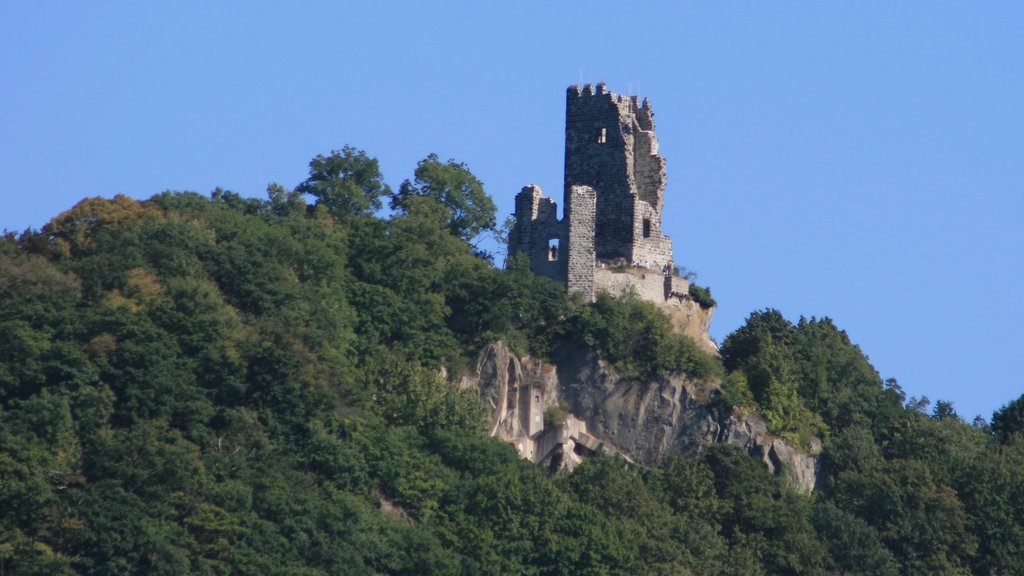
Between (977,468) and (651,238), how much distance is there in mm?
9970

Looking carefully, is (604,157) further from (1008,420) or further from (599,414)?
(1008,420)

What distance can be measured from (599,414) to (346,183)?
Result: 34.2ft

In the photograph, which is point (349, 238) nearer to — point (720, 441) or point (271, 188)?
point (271, 188)

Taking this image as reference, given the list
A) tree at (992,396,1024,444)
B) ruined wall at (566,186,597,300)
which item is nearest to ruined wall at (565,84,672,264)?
ruined wall at (566,186,597,300)

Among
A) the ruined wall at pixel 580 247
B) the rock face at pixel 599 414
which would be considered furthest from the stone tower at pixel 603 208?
the rock face at pixel 599 414

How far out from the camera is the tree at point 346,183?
88.3 metres

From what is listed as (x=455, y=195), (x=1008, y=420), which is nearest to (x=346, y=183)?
(x=455, y=195)

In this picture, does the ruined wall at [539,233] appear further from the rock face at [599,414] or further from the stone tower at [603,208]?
the rock face at [599,414]

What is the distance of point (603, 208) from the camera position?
8556 cm

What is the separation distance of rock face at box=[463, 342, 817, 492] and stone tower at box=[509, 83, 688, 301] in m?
2.34

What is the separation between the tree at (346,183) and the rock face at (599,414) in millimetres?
7846

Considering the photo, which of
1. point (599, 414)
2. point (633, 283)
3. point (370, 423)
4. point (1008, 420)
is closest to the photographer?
point (370, 423)

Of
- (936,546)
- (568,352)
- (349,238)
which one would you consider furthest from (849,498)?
(349,238)

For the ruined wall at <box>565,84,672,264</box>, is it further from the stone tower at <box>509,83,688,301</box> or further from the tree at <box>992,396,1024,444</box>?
the tree at <box>992,396,1024,444</box>
